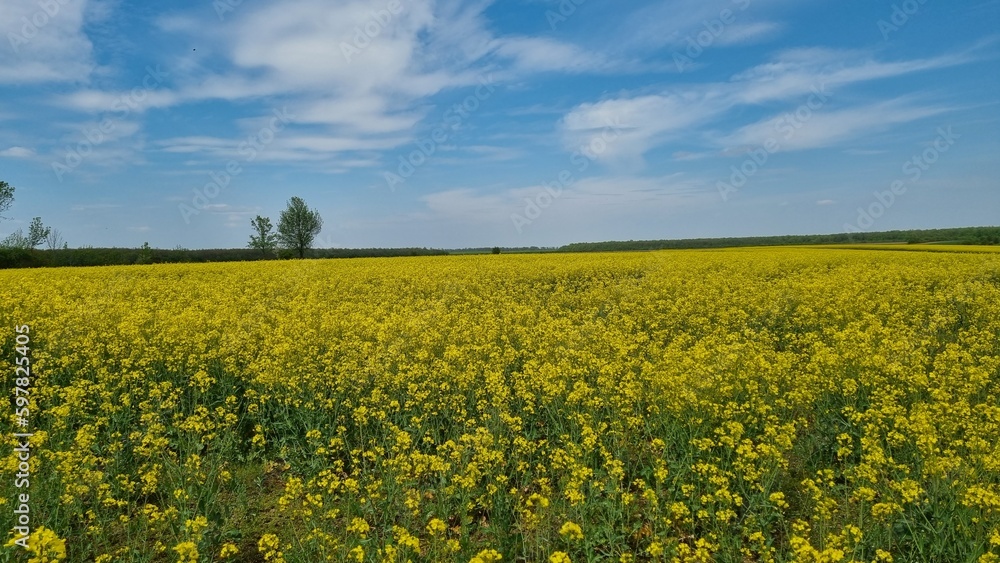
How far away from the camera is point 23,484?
473 centimetres

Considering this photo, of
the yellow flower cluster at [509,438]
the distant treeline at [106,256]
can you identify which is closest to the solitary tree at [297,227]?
the distant treeline at [106,256]

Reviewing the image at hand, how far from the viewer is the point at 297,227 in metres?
82.0

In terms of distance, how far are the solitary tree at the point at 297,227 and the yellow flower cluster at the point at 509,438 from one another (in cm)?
7272

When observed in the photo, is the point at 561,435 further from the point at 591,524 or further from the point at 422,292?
the point at 422,292

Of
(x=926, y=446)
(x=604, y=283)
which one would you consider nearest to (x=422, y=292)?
(x=604, y=283)

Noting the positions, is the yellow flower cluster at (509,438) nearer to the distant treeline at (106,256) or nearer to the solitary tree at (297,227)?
the distant treeline at (106,256)

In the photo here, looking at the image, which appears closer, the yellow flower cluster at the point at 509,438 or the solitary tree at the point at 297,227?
the yellow flower cluster at the point at 509,438

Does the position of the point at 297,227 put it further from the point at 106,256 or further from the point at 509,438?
the point at 509,438

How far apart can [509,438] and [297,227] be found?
275 ft

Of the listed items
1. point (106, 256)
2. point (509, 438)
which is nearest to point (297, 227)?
point (106, 256)

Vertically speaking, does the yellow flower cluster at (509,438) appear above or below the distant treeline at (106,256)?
below

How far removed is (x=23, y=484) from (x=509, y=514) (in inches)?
185

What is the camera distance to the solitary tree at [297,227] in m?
81.1

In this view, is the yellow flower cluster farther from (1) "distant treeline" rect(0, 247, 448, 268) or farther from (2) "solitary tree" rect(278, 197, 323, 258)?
(2) "solitary tree" rect(278, 197, 323, 258)
